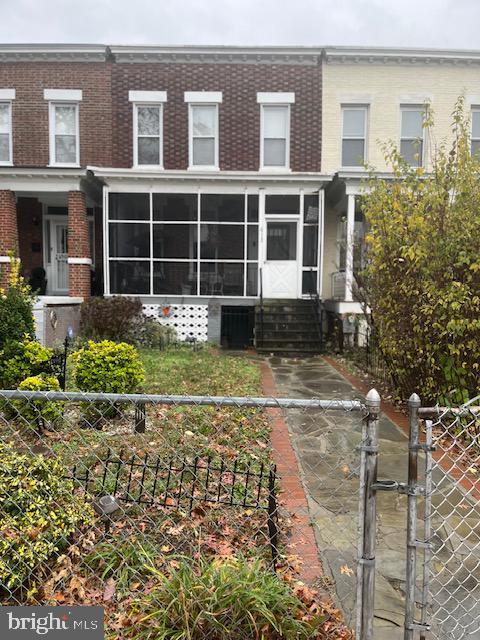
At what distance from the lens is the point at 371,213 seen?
706 centimetres

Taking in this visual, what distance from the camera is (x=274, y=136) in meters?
15.9

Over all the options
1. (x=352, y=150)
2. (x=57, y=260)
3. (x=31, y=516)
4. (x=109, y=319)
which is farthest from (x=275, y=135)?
(x=31, y=516)

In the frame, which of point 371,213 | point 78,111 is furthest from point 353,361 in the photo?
point 78,111

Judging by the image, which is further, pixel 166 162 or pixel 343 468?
pixel 166 162

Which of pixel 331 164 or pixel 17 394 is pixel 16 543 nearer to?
pixel 17 394

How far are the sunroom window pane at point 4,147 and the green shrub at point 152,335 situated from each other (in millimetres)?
7024

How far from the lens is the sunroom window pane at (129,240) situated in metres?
15.2

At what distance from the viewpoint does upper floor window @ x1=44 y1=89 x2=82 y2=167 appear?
1572 centimetres

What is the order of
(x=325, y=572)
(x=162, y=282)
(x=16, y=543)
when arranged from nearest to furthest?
(x=16, y=543) < (x=325, y=572) < (x=162, y=282)

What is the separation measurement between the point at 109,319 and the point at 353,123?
971cm

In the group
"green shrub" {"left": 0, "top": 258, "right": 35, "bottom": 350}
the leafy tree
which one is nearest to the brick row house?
"green shrub" {"left": 0, "top": 258, "right": 35, "bottom": 350}

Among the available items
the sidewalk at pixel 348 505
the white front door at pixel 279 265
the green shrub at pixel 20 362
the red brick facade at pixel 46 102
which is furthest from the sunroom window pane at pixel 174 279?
the green shrub at pixel 20 362

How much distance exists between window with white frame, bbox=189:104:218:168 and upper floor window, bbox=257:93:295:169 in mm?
1472

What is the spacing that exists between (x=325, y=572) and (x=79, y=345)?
9.85 meters
